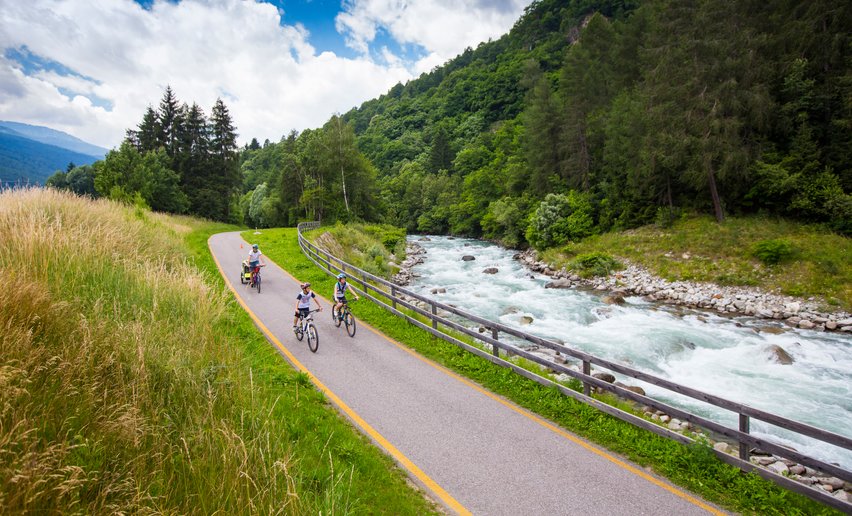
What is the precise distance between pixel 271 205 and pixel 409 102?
10105 centimetres

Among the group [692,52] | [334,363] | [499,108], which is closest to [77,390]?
[334,363]

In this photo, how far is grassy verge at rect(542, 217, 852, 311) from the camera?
19.8 m

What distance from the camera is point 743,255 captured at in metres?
23.5

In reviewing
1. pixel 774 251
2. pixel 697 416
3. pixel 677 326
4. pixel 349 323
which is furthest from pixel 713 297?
pixel 349 323

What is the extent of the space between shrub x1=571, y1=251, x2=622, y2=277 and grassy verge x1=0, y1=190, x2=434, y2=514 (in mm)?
24504

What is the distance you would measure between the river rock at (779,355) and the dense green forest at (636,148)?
44.8 ft

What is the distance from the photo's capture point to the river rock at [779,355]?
13.8 metres

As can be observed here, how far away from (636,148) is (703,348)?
21.3m

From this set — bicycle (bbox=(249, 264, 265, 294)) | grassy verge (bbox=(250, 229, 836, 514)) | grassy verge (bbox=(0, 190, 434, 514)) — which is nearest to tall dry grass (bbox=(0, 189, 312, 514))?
grassy verge (bbox=(0, 190, 434, 514))

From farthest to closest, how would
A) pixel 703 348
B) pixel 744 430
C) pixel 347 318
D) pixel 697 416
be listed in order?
pixel 703 348 < pixel 347 318 < pixel 697 416 < pixel 744 430

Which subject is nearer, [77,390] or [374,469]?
[77,390]

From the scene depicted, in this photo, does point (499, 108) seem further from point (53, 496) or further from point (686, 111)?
point (53, 496)

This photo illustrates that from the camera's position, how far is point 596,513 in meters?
5.39

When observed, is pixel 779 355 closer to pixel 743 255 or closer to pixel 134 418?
pixel 743 255
